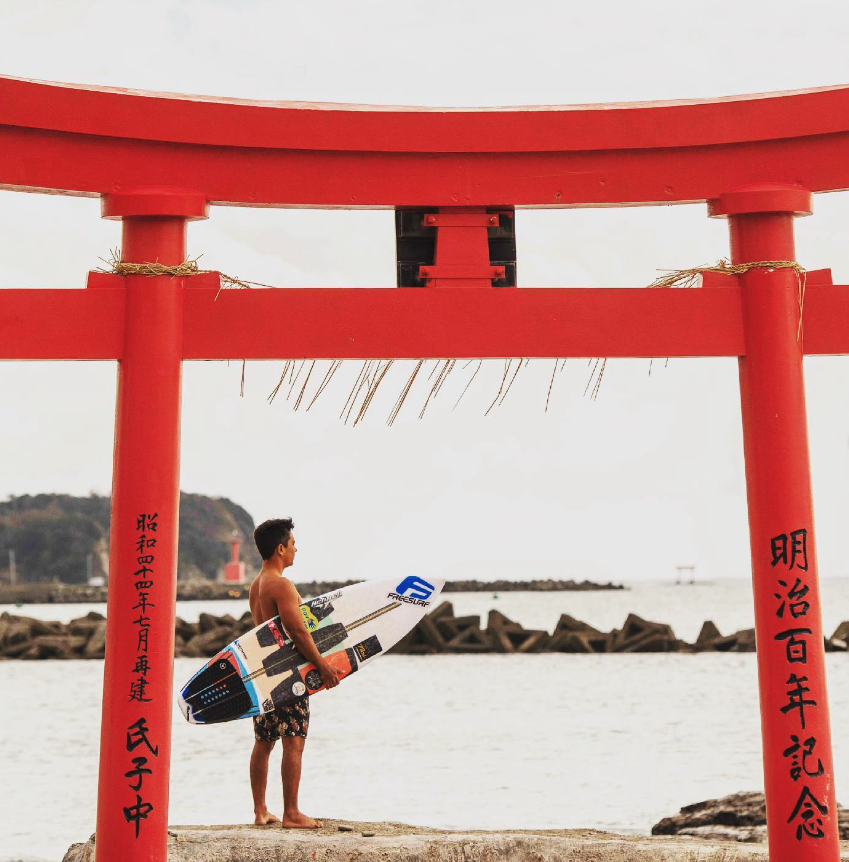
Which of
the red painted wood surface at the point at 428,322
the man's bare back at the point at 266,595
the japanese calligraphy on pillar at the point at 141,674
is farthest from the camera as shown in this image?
the man's bare back at the point at 266,595

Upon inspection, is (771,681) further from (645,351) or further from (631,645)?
(631,645)

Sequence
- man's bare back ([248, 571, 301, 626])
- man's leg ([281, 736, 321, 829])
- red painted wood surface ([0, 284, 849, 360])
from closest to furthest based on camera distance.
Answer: red painted wood surface ([0, 284, 849, 360]) → man's leg ([281, 736, 321, 829]) → man's bare back ([248, 571, 301, 626])

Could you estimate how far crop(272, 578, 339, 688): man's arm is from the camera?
14.3 feet

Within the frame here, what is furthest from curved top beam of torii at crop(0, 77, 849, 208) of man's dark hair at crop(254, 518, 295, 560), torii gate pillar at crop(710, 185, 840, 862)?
man's dark hair at crop(254, 518, 295, 560)

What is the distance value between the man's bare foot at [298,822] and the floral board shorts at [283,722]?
32 centimetres

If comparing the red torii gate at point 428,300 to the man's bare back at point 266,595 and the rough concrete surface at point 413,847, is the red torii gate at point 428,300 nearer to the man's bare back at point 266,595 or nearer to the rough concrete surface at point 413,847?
the rough concrete surface at point 413,847

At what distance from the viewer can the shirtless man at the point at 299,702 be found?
4.36 metres

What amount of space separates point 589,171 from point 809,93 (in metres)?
0.86

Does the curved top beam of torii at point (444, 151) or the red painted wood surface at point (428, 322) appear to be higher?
the curved top beam of torii at point (444, 151)

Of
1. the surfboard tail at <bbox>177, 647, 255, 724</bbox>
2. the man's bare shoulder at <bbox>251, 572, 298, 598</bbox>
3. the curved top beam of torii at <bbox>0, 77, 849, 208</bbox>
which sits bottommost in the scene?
the surfboard tail at <bbox>177, 647, 255, 724</bbox>

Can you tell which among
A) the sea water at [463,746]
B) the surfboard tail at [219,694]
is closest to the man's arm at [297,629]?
the surfboard tail at [219,694]

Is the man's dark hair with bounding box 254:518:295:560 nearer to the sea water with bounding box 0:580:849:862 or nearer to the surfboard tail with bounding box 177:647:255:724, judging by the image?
the surfboard tail with bounding box 177:647:255:724

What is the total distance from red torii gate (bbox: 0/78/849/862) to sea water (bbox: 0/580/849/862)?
4202 millimetres

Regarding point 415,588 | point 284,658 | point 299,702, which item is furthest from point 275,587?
point 415,588
